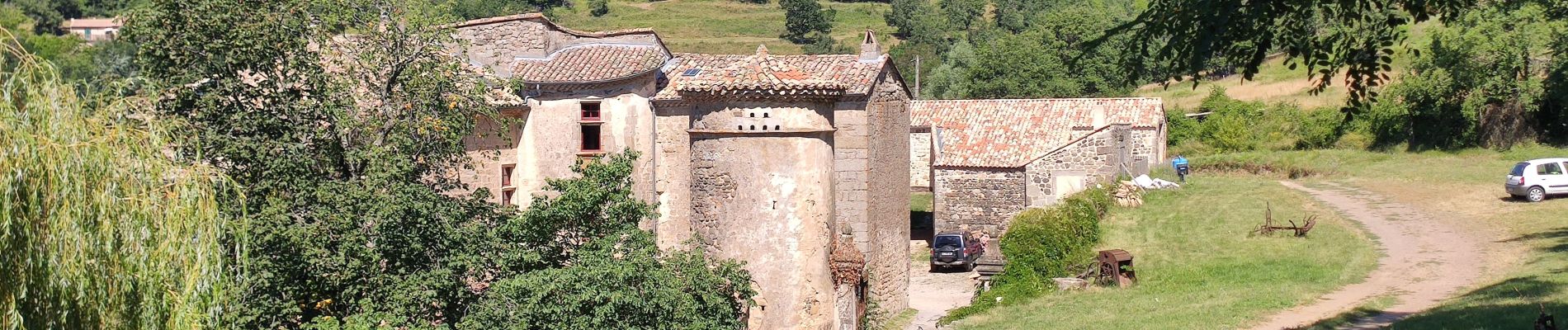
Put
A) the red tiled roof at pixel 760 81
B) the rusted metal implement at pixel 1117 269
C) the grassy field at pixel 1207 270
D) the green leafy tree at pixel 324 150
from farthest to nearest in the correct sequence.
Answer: the rusted metal implement at pixel 1117 269, the grassy field at pixel 1207 270, the red tiled roof at pixel 760 81, the green leafy tree at pixel 324 150

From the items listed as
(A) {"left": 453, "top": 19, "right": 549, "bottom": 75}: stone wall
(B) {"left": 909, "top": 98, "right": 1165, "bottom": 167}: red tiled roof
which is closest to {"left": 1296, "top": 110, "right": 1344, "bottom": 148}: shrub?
(B) {"left": 909, "top": 98, "right": 1165, "bottom": 167}: red tiled roof

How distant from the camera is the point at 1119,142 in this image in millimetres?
37750

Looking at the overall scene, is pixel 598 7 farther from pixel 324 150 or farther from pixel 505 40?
pixel 324 150

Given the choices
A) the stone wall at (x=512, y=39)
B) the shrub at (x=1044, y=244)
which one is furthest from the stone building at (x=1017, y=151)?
the stone wall at (x=512, y=39)

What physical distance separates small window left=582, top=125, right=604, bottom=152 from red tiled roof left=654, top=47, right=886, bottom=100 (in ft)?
4.28

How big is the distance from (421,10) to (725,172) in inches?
226

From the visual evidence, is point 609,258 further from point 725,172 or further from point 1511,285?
point 1511,285

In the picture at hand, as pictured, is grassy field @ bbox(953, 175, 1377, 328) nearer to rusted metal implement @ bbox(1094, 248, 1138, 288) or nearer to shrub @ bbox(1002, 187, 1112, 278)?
rusted metal implement @ bbox(1094, 248, 1138, 288)

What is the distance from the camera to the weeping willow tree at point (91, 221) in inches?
422

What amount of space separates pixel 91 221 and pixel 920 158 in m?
34.3

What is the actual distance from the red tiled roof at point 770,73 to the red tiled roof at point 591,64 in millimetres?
530

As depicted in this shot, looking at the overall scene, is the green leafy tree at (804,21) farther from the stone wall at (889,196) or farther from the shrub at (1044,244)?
the stone wall at (889,196)

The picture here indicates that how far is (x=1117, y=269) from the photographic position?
2688cm

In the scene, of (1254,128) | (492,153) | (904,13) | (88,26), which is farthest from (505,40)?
(88,26)
